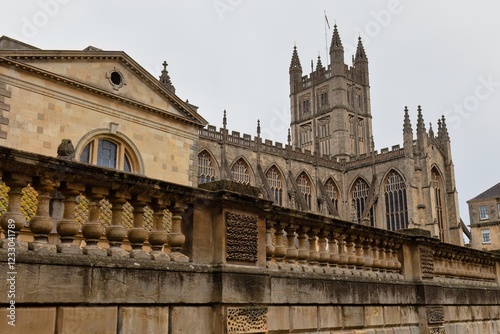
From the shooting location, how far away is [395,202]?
5319 cm

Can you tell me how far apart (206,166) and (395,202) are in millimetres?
20998

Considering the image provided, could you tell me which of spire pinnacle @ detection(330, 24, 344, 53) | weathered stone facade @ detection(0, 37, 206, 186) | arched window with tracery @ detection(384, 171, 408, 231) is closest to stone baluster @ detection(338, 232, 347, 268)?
weathered stone facade @ detection(0, 37, 206, 186)

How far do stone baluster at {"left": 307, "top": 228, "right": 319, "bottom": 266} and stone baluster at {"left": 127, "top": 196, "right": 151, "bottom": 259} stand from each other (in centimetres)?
272

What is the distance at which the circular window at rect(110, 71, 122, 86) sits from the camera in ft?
78.7

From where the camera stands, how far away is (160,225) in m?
5.11

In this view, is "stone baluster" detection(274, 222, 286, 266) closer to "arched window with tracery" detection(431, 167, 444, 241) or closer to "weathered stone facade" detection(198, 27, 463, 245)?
"weathered stone facade" detection(198, 27, 463, 245)

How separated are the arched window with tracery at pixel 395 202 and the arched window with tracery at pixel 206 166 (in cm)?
2012

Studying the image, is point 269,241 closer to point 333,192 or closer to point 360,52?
point 333,192

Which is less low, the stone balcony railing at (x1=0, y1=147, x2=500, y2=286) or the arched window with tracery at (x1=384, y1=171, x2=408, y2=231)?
the arched window with tracery at (x1=384, y1=171, x2=408, y2=231)

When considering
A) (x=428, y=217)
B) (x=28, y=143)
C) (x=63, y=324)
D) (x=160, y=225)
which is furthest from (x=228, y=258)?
(x=428, y=217)

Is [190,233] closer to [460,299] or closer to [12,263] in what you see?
[12,263]

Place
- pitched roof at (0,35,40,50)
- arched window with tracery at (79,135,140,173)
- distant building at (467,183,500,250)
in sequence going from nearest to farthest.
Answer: pitched roof at (0,35,40,50) < arched window with tracery at (79,135,140,173) < distant building at (467,183,500,250)

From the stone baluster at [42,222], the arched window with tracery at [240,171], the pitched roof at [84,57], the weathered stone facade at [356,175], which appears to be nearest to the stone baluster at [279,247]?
the stone baluster at [42,222]

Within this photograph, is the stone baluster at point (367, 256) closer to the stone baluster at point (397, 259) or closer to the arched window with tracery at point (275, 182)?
the stone baluster at point (397, 259)
